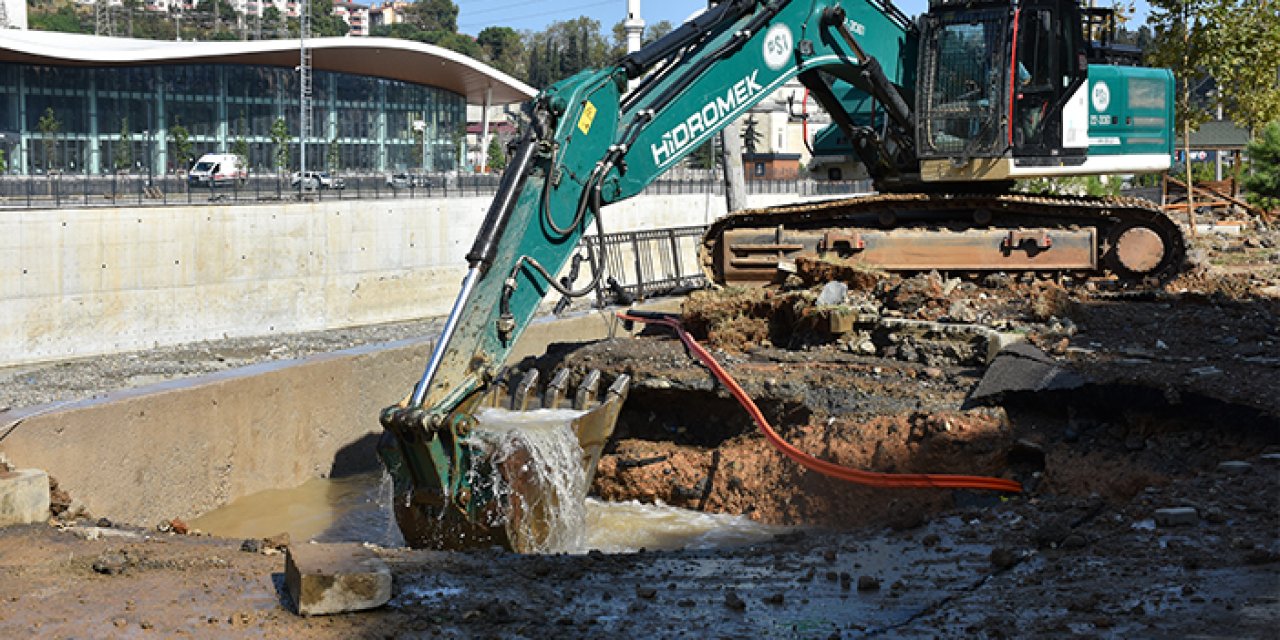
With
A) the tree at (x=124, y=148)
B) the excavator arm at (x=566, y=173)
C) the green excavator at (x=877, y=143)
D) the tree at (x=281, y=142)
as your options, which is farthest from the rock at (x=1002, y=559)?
the tree at (x=281, y=142)

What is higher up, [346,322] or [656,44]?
[656,44]

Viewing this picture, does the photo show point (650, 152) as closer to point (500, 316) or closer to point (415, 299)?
point (500, 316)

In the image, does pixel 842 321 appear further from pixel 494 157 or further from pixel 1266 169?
pixel 494 157

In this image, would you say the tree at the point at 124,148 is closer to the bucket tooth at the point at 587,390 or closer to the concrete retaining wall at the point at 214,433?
the concrete retaining wall at the point at 214,433

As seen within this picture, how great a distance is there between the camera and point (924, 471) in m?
8.45

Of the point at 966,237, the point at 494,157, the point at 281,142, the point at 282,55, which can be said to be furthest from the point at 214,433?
the point at 494,157

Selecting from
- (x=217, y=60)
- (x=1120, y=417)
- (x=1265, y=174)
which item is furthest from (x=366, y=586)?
(x=217, y=60)

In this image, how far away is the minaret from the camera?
982 inches

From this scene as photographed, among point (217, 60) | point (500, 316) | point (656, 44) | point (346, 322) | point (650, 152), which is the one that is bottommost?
point (346, 322)

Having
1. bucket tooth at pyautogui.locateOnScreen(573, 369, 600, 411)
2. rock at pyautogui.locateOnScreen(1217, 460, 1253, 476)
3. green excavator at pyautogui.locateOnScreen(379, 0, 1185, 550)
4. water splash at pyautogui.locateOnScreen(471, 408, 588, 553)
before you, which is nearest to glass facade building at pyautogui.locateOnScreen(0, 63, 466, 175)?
green excavator at pyautogui.locateOnScreen(379, 0, 1185, 550)

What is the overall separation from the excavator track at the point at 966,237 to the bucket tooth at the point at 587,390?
122 inches

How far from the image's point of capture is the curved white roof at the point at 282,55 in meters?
42.4

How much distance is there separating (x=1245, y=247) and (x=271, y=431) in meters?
13.2

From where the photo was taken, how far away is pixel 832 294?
10938mm
